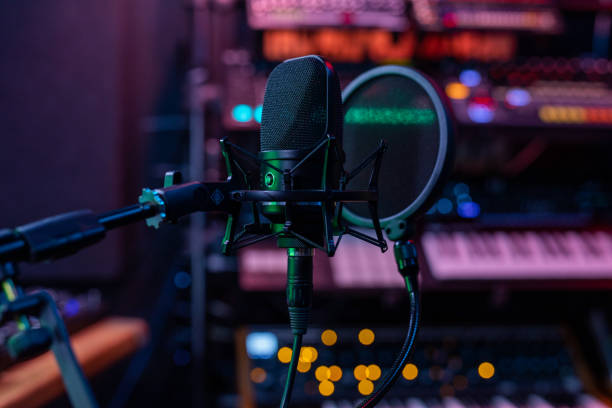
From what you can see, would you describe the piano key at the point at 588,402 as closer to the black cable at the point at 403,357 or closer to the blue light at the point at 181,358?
the black cable at the point at 403,357

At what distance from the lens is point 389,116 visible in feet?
1.84

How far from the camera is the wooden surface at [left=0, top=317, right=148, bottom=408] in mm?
803

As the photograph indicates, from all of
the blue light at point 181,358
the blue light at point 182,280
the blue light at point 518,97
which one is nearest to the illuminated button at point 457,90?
the blue light at point 518,97

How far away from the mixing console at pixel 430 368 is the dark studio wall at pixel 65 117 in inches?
25.5

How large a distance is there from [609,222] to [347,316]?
778mm

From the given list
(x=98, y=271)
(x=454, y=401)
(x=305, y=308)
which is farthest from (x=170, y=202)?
(x=98, y=271)

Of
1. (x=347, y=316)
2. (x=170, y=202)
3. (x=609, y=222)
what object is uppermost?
(x=170, y=202)

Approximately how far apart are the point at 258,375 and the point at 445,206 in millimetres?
687

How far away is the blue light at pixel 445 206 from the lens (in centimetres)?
135

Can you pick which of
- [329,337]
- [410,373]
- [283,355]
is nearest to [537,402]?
[410,373]

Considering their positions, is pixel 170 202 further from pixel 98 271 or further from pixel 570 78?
pixel 570 78

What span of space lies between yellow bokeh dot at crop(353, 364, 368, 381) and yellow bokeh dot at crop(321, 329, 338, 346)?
0.29 feet

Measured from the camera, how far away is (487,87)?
4.20 ft

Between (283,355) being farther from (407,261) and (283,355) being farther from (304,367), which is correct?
(407,261)
